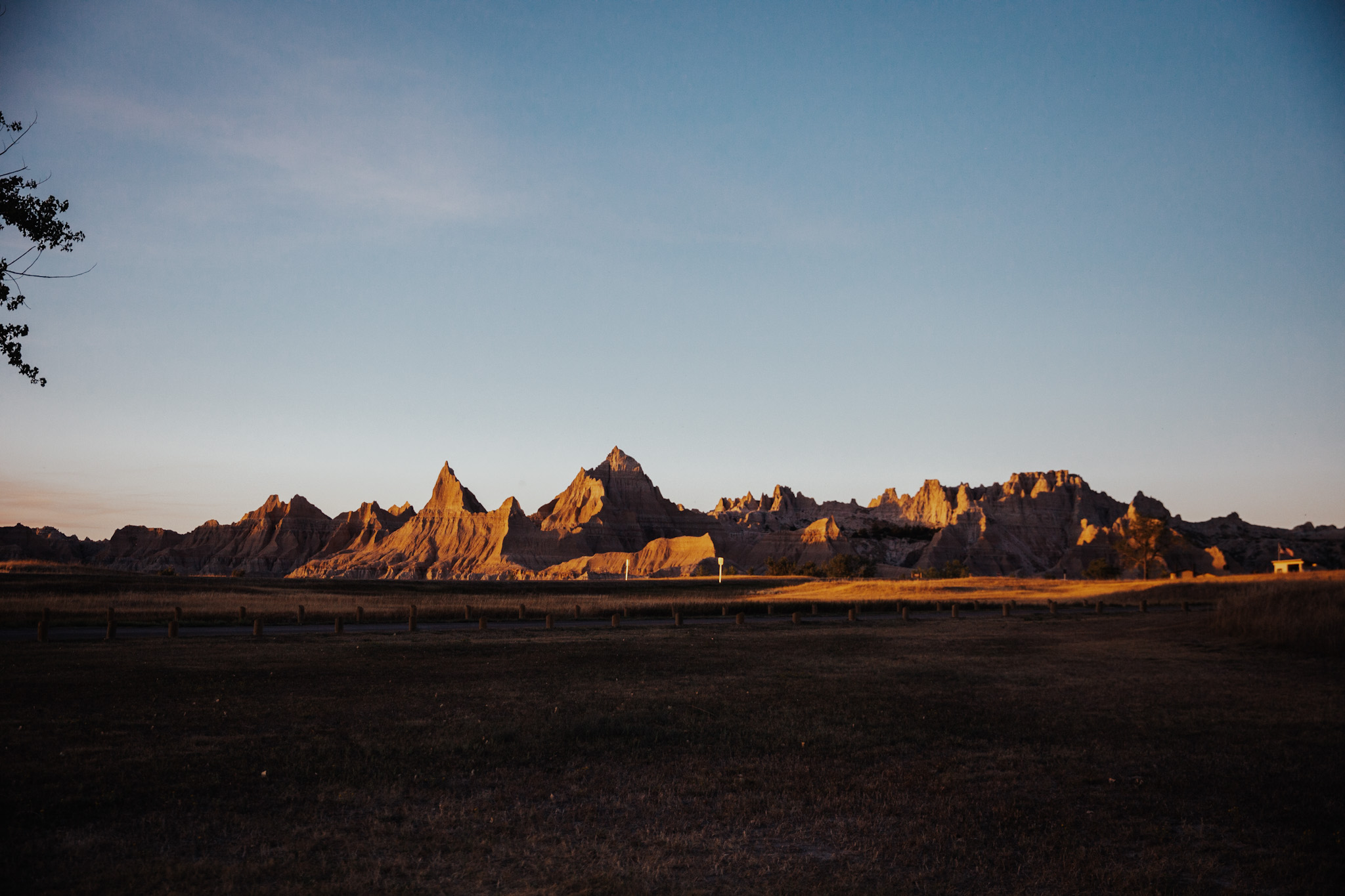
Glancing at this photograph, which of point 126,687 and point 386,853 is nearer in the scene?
point 386,853

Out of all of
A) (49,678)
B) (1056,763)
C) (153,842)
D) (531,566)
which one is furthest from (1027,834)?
(531,566)

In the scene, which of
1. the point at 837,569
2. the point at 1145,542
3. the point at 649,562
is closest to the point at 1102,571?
the point at 1145,542

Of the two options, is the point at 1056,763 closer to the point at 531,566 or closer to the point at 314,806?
the point at 314,806

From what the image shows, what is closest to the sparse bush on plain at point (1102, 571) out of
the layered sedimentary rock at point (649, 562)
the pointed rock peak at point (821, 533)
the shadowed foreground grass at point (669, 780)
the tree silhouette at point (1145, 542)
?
the tree silhouette at point (1145, 542)

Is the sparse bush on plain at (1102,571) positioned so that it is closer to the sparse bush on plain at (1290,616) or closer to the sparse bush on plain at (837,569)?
the sparse bush on plain at (837,569)

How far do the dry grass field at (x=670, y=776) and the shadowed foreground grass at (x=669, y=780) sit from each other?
51mm

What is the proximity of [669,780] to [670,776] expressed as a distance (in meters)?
0.17

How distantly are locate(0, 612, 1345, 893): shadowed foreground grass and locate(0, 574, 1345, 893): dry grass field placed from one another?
5 cm

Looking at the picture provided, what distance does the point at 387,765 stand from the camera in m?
10.5

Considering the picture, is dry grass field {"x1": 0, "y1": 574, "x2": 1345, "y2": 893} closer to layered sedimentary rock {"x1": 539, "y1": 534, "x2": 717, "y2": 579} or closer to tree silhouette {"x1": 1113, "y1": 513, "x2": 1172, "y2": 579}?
tree silhouette {"x1": 1113, "y1": 513, "x2": 1172, "y2": 579}

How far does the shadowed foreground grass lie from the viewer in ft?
23.6

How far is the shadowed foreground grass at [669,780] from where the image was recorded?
7.20 meters

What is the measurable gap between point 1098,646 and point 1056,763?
632 inches

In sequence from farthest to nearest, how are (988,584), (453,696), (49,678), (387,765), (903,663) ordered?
(988,584)
(903,663)
(49,678)
(453,696)
(387,765)
